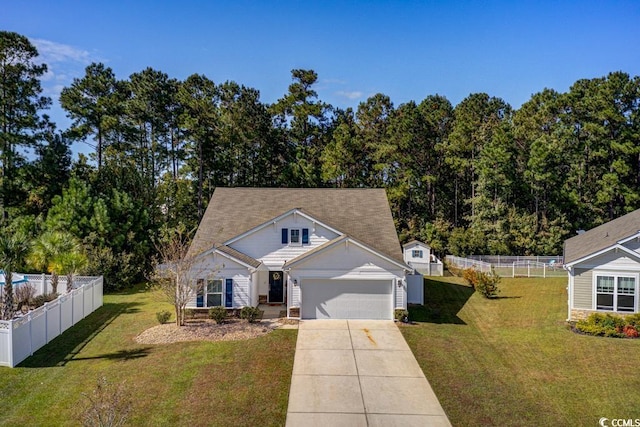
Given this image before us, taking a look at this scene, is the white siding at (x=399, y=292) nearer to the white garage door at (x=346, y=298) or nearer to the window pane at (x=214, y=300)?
the white garage door at (x=346, y=298)

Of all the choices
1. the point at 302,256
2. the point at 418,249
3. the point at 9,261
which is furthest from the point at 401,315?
the point at 9,261

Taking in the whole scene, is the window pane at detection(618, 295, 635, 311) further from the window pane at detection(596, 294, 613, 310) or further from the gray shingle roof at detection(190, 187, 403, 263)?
the gray shingle roof at detection(190, 187, 403, 263)

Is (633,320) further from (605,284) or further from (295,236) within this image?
(295,236)

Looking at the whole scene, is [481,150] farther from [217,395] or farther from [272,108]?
[217,395]

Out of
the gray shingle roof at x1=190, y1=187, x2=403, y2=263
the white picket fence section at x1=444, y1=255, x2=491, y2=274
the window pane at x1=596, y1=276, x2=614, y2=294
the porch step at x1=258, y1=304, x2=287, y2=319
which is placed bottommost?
the porch step at x1=258, y1=304, x2=287, y2=319

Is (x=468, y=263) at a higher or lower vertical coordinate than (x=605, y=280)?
lower

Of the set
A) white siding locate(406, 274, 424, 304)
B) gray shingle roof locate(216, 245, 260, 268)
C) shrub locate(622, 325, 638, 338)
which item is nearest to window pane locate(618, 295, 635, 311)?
shrub locate(622, 325, 638, 338)
